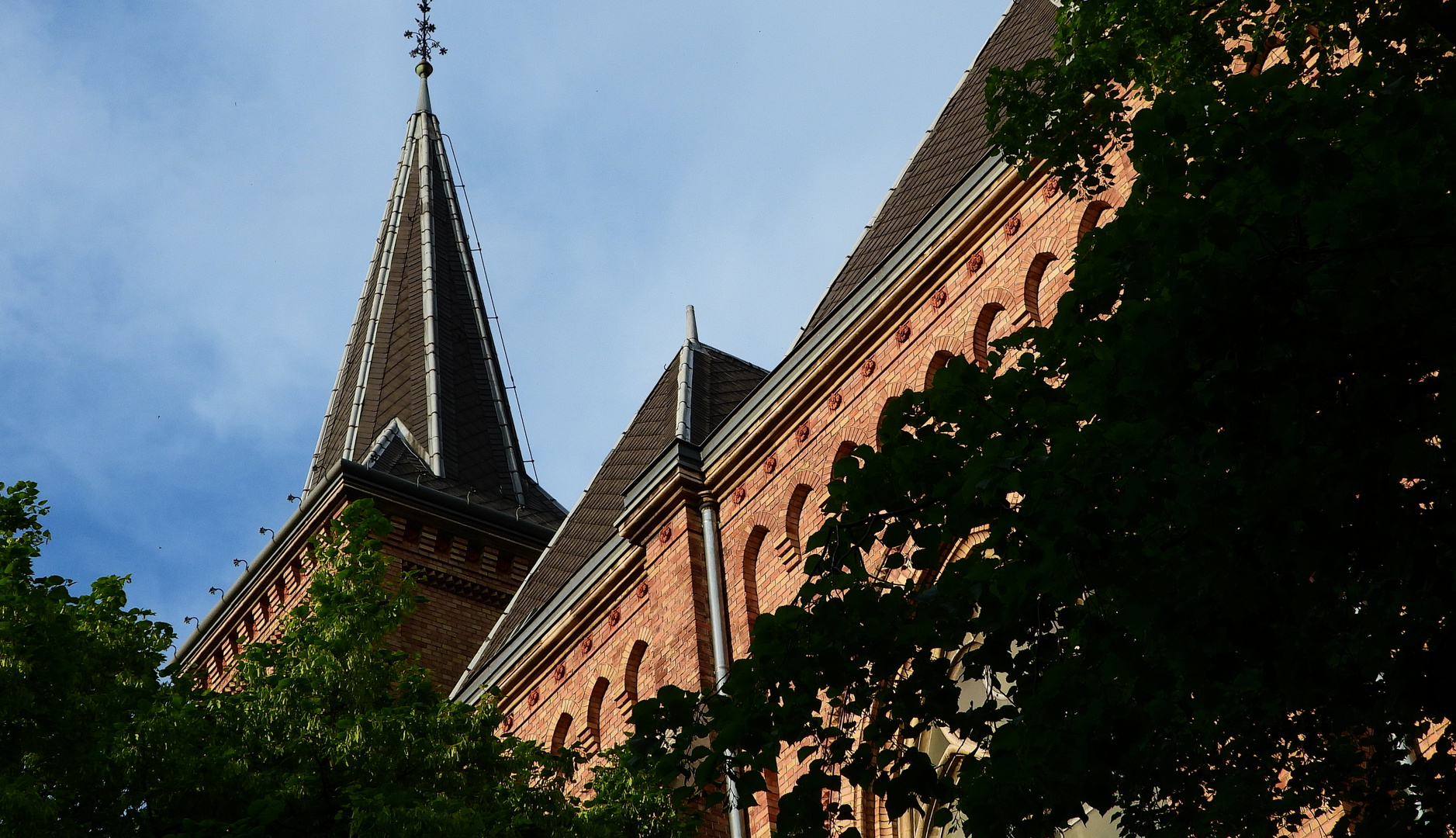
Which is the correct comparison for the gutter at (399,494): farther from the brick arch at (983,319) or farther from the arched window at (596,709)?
the brick arch at (983,319)

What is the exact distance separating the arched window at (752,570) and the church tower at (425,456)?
24.7 feet

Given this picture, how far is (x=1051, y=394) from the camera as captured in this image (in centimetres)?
761

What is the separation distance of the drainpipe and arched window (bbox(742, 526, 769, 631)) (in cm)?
27

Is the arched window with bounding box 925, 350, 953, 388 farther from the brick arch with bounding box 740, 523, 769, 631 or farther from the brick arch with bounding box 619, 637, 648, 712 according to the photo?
the brick arch with bounding box 619, 637, 648, 712

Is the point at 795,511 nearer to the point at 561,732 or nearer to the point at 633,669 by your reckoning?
the point at 633,669

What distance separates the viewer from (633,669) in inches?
718

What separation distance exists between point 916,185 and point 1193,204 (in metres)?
12.9

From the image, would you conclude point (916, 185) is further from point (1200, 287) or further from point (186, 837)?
point (1200, 287)

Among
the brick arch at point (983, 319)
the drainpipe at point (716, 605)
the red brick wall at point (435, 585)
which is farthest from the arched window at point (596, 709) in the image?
the red brick wall at point (435, 585)

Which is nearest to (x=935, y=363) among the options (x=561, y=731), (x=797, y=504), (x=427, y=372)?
(x=797, y=504)

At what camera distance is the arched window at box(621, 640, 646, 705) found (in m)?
18.0

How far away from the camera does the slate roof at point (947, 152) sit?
1803 centimetres

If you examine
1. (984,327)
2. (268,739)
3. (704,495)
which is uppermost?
(704,495)

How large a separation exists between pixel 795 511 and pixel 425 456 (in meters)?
14.2
